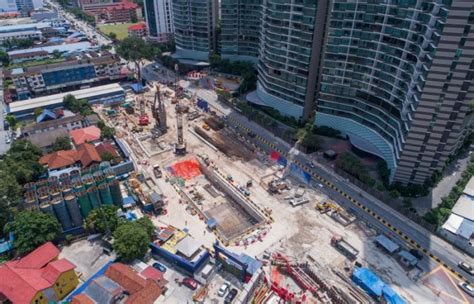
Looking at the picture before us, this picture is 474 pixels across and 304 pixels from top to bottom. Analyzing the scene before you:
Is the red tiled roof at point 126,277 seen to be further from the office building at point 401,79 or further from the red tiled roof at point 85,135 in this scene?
the office building at point 401,79

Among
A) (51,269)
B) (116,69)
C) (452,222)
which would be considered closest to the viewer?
(51,269)

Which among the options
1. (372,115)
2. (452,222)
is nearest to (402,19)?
(372,115)

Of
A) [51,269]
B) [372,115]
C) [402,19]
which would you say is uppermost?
[402,19]

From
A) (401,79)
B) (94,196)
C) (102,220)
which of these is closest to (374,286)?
(401,79)

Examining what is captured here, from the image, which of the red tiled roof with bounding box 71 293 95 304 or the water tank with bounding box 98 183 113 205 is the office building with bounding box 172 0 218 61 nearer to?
the water tank with bounding box 98 183 113 205

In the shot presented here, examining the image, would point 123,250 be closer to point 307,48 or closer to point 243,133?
point 243,133

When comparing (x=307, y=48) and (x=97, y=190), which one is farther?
(x=307, y=48)

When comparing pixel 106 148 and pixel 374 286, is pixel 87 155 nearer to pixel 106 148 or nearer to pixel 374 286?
pixel 106 148
